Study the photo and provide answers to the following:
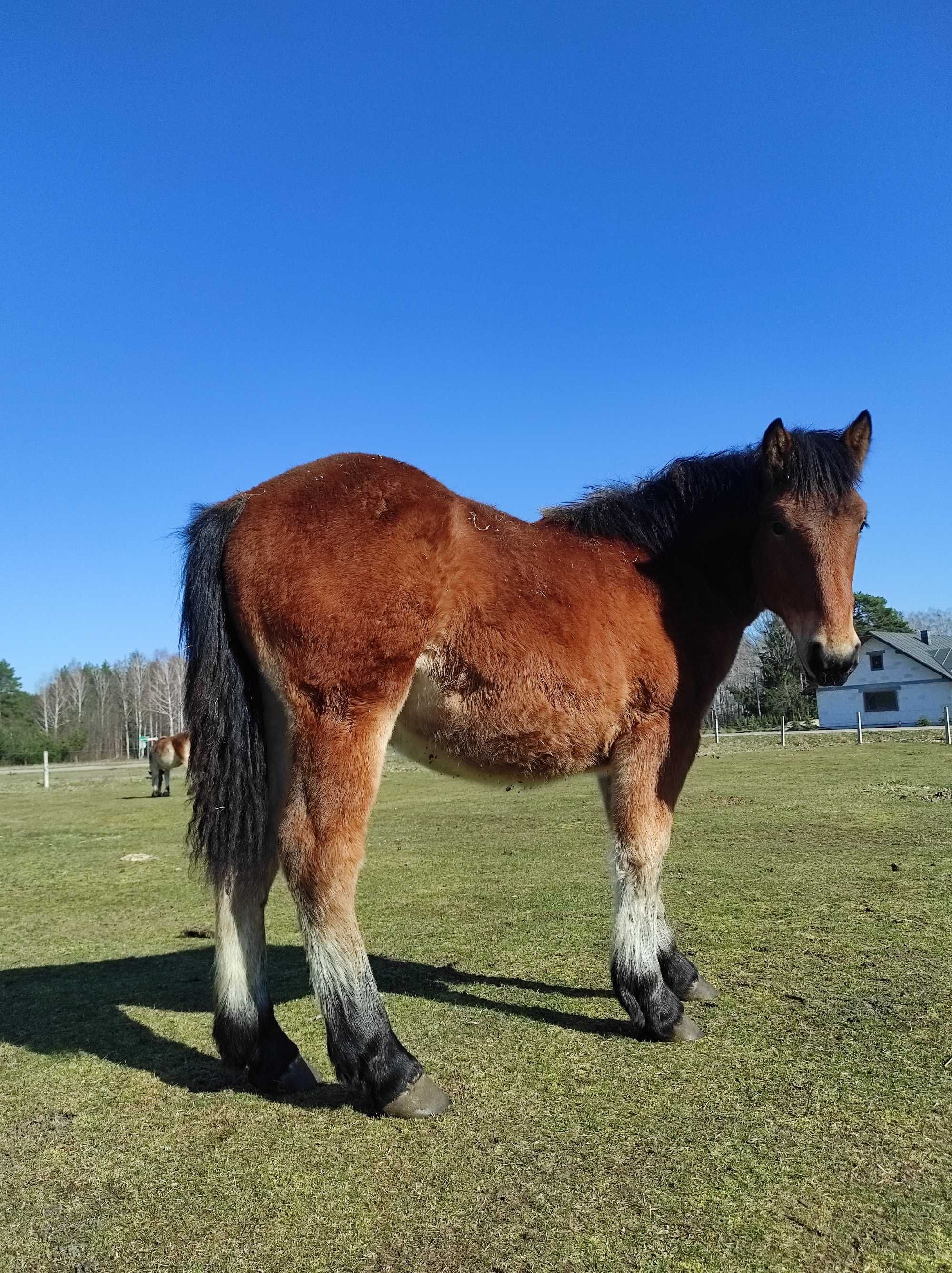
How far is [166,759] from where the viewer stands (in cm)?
2241

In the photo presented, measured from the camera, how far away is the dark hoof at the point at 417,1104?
305 centimetres

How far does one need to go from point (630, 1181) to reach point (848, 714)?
185ft

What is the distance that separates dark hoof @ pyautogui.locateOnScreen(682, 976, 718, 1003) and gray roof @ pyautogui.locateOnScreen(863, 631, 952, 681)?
48.7 metres

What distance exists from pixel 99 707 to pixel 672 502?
96771 millimetres

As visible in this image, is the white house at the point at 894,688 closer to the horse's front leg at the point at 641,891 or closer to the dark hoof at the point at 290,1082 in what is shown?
the horse's front leg at the point at 641,891

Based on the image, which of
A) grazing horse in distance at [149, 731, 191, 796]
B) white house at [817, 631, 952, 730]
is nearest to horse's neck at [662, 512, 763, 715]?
grazing horse in distance at [149, 731, 191, 796]

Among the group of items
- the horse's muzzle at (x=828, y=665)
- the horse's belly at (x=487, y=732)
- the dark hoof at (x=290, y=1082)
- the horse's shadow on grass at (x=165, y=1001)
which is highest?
the horse's muzzle at (x=828, y=665)

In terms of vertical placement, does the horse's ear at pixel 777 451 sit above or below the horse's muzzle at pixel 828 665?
above

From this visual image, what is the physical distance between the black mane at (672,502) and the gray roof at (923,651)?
1905 inches

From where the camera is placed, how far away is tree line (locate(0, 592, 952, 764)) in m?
51.7

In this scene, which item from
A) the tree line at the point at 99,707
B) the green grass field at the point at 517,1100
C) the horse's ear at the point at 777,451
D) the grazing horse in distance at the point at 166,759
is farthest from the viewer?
the tree line at the point at 99,707

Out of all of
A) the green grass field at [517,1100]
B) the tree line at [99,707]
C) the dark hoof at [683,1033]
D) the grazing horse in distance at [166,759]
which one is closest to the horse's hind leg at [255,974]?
the green grass field at [517,1100]

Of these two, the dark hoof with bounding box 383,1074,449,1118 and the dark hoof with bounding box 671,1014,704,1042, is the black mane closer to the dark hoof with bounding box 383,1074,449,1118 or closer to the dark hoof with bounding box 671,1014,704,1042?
the dark hoof with bounding box 671,1014,704,1042

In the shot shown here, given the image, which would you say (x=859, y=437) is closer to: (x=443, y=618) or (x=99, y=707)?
(x=443, y=618)
